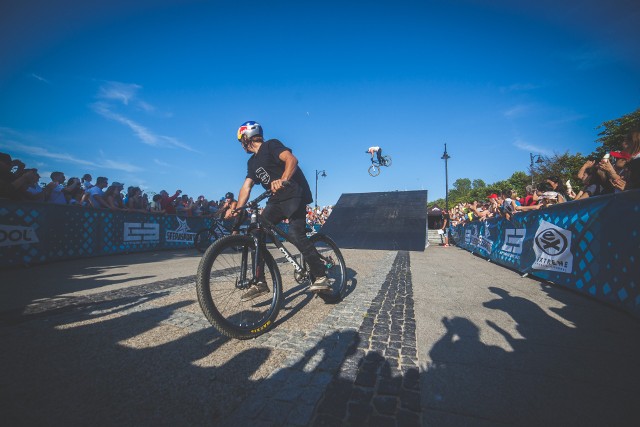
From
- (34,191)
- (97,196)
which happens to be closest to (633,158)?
(34,191)

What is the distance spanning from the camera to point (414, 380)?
177cm

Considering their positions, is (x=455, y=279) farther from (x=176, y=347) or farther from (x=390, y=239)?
(x=390, y=239)

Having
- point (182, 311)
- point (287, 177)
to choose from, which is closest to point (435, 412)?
point (287, 177)

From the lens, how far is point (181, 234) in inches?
431

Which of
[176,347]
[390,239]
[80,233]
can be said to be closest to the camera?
[176,347]

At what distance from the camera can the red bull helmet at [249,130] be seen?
3.29 meters

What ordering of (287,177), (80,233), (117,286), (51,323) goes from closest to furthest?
1. (51,323)
2. (287,177)
3. (117,286)
4. (80,233)

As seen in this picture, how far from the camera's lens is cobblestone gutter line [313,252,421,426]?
56.5 inches

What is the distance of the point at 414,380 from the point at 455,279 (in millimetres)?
4085

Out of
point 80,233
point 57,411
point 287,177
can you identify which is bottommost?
point 57,411

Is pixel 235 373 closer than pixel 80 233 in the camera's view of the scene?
Yes

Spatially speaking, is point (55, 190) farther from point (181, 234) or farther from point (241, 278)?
point (241, 278)

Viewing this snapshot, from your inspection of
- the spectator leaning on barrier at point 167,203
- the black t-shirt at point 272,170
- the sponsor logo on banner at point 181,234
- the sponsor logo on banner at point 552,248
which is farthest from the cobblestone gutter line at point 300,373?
the spectator leaning on barrier at point 167,203

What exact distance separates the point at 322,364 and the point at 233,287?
136 cm
